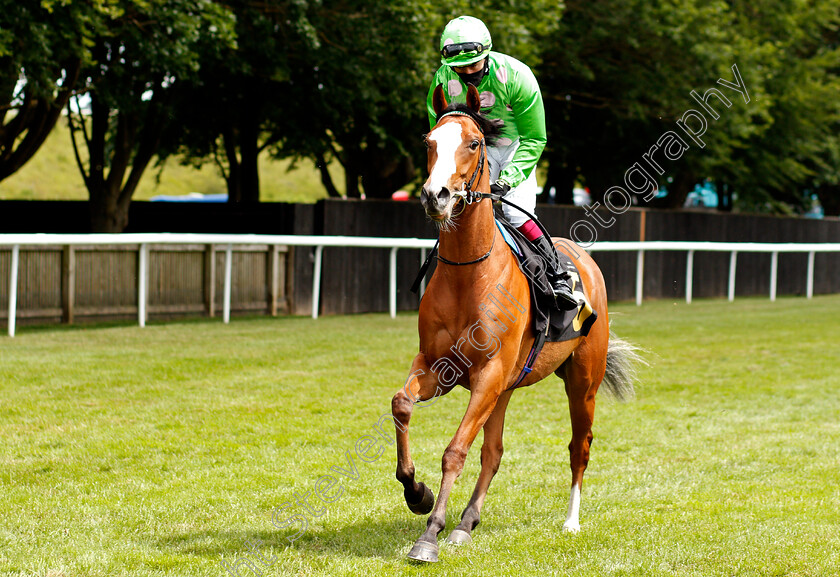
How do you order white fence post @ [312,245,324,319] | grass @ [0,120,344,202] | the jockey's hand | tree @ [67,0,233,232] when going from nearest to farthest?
1. the jockey's hand
2. tree @ [67,0,233,232]
3. white fence post @ [312,245,324,319]
4. grass @ [0,120,344,202]

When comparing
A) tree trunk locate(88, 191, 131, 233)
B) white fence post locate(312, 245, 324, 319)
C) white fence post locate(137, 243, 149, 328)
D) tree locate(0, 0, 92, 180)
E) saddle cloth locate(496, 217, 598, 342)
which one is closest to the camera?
saddle cloth locate(496, 217, 598, 342)

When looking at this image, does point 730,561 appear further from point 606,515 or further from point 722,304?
point 722,304

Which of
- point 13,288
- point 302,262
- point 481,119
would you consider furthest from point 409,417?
point 302,262

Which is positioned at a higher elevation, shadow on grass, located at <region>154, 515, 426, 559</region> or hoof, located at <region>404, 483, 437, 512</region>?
hoof, located at <region>404, 483, 437, 512</region>

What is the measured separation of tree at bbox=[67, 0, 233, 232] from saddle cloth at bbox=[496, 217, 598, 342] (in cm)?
856

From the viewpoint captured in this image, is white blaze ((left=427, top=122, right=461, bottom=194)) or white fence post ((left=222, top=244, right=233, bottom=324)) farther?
white fence post ((left=222, top=244, right=233, bottom=324))

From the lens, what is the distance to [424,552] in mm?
4164

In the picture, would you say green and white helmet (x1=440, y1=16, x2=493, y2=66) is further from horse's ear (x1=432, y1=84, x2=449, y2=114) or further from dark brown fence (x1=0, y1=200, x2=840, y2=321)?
dark brown fence (x1=0, y1=200, x2=840, y2=321)

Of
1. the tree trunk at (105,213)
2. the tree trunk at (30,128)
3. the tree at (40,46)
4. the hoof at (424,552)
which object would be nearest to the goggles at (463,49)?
the hoof at (424,552)

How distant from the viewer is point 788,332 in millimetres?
14688

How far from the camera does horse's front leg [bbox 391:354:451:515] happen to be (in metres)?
4.32

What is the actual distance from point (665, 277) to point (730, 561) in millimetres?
18025

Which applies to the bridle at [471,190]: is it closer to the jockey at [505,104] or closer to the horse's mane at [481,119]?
the horse's mane at [481,119]

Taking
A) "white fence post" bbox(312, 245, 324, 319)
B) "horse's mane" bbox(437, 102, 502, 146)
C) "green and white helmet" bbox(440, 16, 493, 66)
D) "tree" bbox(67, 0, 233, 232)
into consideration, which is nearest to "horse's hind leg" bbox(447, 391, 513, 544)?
"horse's mane" bbox(437, 102, 502, 146)
